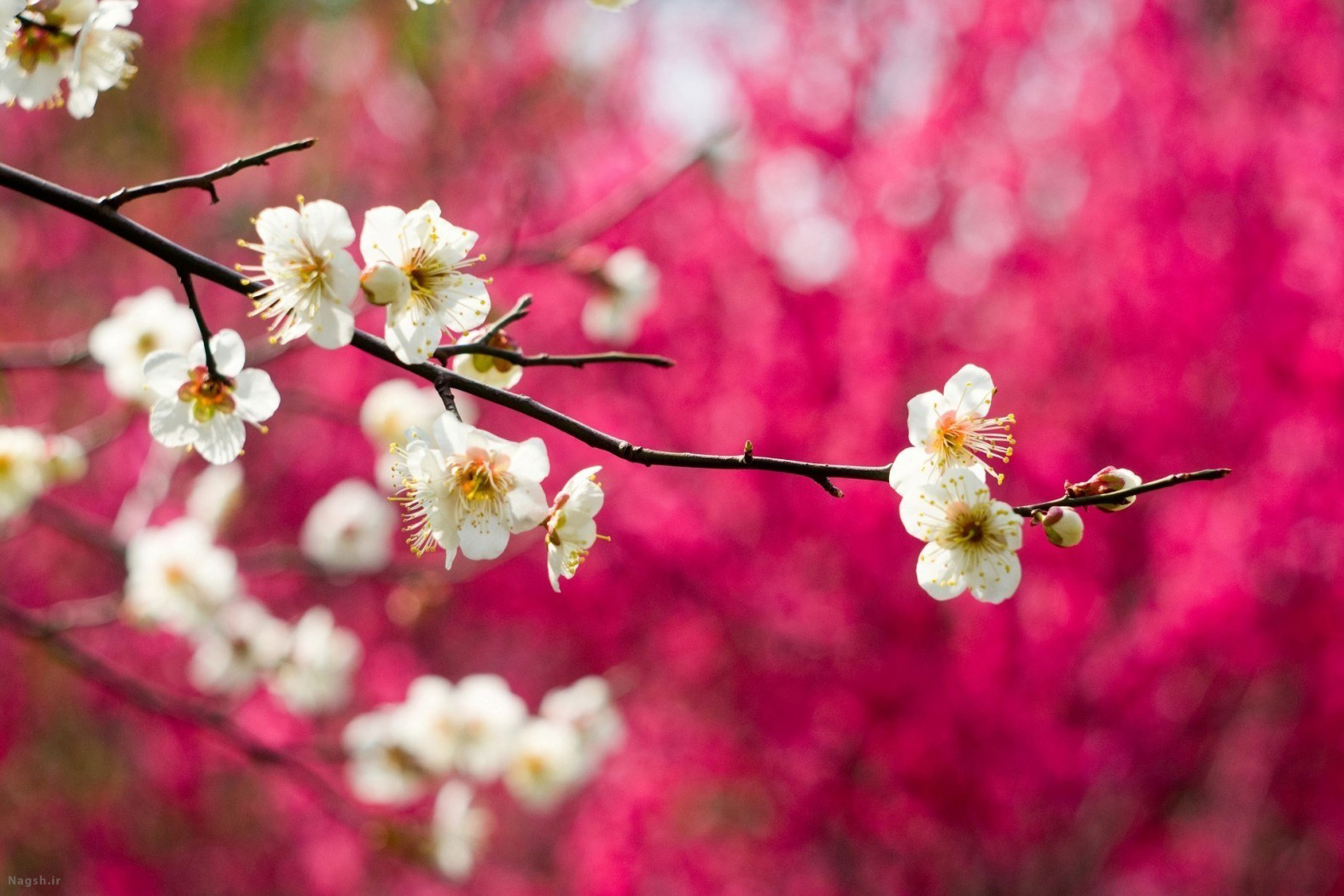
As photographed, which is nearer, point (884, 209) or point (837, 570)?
point (837, 570)

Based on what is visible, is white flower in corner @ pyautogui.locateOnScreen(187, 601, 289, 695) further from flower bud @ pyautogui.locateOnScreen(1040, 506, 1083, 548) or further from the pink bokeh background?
flower bud @ pyautogui.locateOnScreen(1040, 506, 1083, 548)

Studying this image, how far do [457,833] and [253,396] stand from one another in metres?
1.65

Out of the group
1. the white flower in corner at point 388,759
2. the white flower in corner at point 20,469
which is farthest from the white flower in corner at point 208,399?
the white flower in corner at point 388,759

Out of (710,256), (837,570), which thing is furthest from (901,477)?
(710,256)

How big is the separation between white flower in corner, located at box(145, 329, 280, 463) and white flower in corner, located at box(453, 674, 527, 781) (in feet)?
4.78

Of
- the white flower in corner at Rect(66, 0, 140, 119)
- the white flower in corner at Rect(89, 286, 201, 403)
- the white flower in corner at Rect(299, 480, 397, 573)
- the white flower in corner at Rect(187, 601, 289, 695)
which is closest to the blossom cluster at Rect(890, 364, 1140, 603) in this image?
the white flower in corner at Rect(66, 0, 140, 119)

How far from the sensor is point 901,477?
93 cm

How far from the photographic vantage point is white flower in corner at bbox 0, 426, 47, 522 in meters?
1.90

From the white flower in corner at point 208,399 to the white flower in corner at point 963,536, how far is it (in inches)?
25.6

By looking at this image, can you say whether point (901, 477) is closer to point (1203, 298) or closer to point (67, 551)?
point (1203, 298)

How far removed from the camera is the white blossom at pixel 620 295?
195 centimetres

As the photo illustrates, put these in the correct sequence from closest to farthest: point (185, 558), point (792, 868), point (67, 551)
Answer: point (185, 558)
point (792, 868)
point (67, 551)

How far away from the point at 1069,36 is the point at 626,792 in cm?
316

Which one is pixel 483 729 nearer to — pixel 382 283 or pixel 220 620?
pixel 220 620
